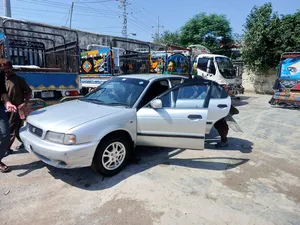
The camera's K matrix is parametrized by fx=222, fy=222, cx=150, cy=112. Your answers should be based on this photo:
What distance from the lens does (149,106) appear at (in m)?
3.65

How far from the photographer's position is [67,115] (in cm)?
323

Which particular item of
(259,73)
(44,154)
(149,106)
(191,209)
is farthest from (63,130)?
(259,73)

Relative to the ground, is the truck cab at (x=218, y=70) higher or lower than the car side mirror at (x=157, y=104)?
higher

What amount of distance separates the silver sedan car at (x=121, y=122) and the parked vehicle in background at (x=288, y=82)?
7365 millimetres

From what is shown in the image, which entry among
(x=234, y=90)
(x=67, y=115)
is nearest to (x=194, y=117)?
(x=67, y=115)

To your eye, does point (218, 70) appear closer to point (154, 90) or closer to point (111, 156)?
point (154, 90)

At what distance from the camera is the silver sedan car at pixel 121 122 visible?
293 centimetres

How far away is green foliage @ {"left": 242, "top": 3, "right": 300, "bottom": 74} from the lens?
47.9 feet

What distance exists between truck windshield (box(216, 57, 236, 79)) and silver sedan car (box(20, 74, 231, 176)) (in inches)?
277

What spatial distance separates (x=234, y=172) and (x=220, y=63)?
27.6ft

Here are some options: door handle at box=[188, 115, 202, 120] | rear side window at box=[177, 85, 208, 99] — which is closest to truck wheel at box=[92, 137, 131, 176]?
door handle at box=[188, 115, 202, 120]

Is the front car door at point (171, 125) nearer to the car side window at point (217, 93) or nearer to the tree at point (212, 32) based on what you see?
the car side window at point (217, 93)

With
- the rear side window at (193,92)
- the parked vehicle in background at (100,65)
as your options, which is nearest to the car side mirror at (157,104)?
the rear side window at (193,92)

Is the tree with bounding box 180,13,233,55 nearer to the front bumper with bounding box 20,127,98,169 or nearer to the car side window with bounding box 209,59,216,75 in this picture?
the car side window with bounding box 209,59,216,75
